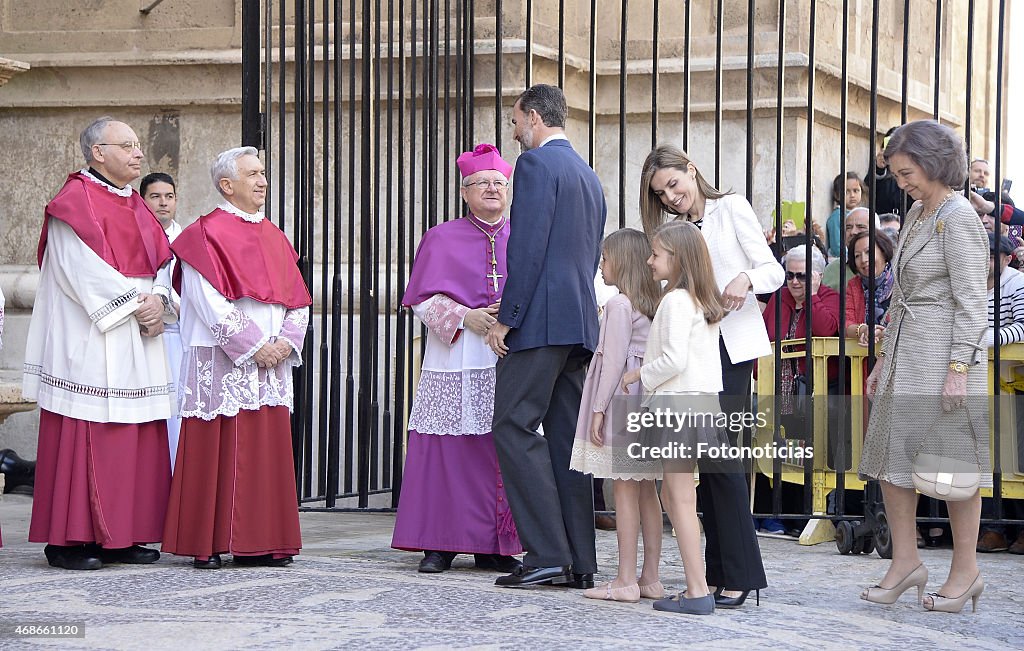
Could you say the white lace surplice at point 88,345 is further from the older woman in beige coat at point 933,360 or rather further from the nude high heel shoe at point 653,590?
the older woman in beige coat at point 933,360

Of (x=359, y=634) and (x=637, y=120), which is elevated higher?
(x=637, y=120)

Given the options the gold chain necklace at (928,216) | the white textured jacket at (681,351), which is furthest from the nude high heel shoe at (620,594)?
the gold chain necklace at (928,216)

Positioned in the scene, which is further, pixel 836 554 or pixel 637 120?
pixel 637 120

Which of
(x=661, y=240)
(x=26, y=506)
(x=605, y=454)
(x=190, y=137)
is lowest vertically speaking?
(x=26, y=506)

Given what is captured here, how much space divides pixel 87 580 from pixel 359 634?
1545 millimetres

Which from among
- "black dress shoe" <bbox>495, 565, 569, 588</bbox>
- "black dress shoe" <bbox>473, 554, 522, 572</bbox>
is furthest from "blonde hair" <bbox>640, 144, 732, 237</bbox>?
"black dress shoe" <bbox>473, 554, 522, 572</bbox>

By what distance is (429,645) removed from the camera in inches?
161

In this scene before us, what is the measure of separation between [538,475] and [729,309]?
3.04 feet

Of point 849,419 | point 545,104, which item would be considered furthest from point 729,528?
point 849,419

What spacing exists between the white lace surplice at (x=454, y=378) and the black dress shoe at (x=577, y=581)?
0.68 m

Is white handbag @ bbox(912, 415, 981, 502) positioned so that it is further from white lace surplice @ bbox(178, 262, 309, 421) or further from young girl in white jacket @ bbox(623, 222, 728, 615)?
white lace surplice @ bbox(178, 262, 309, 421)

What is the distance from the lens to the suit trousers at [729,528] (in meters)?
4.75

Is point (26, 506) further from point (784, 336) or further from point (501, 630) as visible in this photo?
point (501, 630)

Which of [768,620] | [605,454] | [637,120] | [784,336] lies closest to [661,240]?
[605,454]
